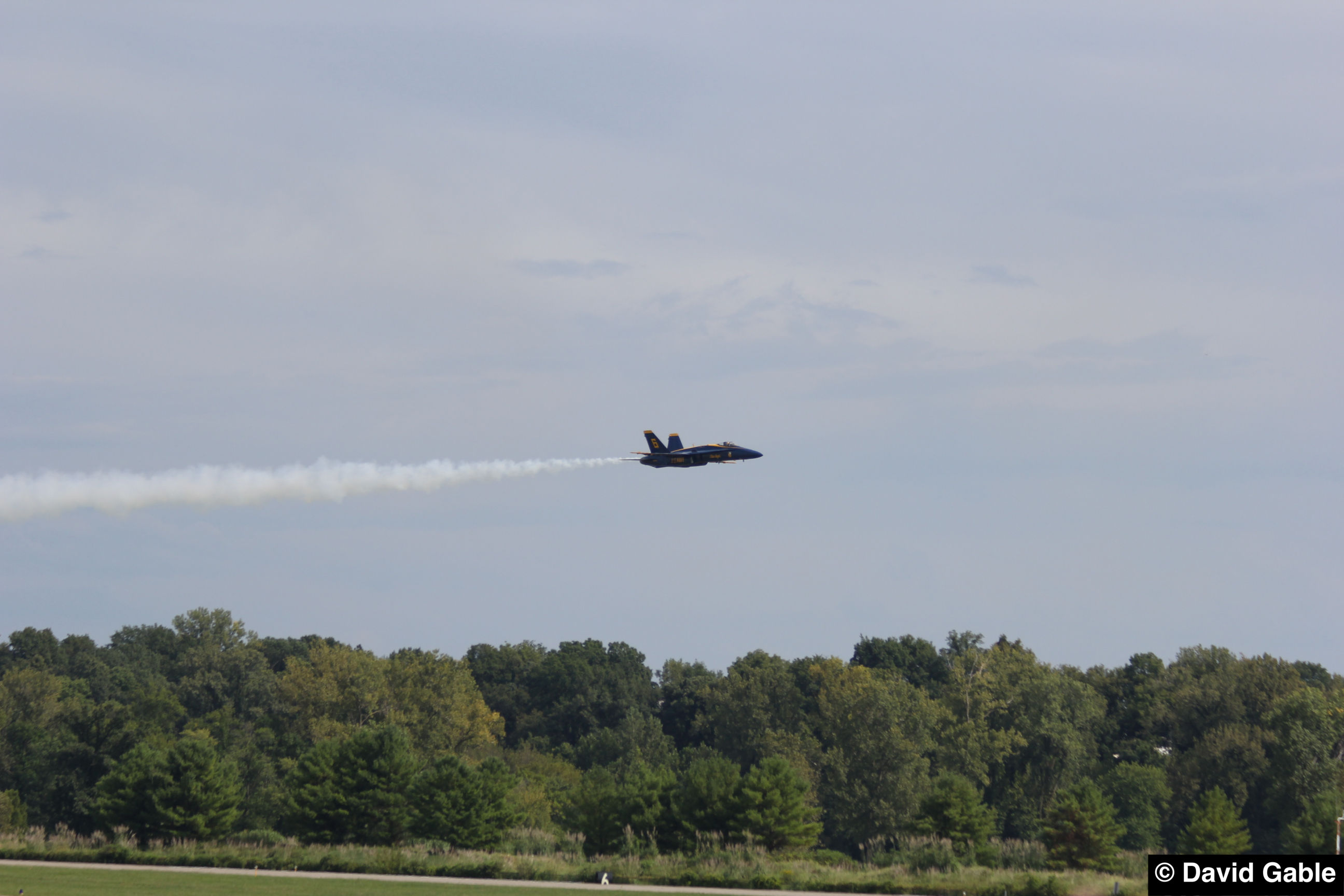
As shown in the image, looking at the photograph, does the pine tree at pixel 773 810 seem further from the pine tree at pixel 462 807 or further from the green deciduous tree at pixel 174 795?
the green deciduous tree at pixel 174 795

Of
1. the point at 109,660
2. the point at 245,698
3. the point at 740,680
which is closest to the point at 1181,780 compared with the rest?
the point at 740,680

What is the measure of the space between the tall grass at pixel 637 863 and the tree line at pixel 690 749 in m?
1.50

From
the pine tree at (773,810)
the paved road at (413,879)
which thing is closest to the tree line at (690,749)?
the pine tree at (773,810)

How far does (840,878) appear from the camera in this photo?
61.2m

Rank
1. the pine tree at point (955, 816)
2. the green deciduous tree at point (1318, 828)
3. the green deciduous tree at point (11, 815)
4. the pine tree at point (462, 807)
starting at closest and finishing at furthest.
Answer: the green deciduous tree at point (1318, 828) → the pine tree at point (462, 807) → the pine tree at point (955, 816) → the green deciduous tree at point (11, 815)

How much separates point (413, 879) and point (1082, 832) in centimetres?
3513

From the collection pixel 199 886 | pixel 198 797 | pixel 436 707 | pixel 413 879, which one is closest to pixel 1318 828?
pixel 413 879

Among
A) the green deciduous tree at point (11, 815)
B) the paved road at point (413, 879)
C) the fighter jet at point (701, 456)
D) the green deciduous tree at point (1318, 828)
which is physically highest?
the fighter jet at point (701, 456)

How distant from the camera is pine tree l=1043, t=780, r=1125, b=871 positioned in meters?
72.4

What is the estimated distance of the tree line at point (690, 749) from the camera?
74688 millimetres

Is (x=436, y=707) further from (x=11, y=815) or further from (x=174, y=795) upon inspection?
(x=174, y=795)

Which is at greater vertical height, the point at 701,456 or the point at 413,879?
the point at 701,456

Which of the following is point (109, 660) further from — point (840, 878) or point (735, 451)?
point (840, 878)

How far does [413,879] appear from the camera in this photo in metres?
62.6
